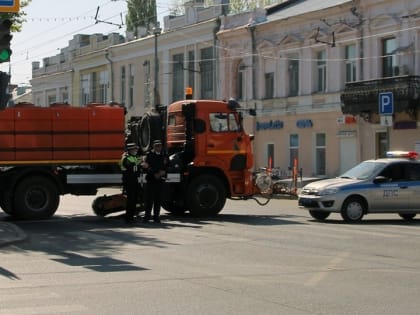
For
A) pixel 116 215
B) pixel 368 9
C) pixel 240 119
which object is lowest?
pixel 116 215

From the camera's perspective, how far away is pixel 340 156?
123ft

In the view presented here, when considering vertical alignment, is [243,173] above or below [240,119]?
below

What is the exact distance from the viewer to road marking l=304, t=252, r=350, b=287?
9.93m

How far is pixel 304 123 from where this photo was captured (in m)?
39.3

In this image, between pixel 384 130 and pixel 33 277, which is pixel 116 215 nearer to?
pixel 33 277

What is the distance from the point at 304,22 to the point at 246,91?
5.98 meters

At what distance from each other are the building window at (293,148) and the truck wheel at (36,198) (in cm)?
2317

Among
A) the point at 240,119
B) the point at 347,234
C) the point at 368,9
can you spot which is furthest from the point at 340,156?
the point at 347,234

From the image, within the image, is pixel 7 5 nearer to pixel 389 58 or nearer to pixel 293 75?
pixel 389 58

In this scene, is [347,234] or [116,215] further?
[116,215]

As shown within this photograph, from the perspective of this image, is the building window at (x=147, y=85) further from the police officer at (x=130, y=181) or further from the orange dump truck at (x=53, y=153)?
the police officer at (x=130, y=181)

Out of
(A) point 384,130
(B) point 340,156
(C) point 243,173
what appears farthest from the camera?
(B) point 340,156

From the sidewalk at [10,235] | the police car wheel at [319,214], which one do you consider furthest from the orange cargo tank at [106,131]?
the police car wheel at [319,214]

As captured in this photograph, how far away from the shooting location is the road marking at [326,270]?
32.6ft
